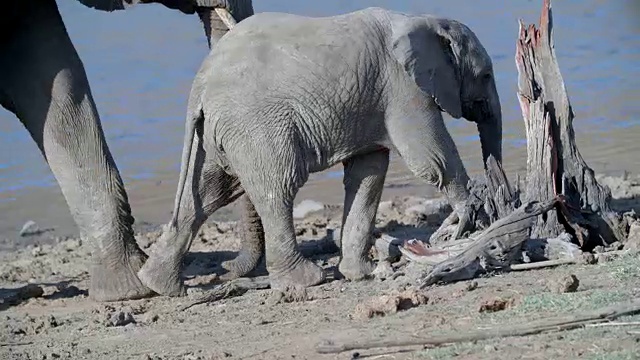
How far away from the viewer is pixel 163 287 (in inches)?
336

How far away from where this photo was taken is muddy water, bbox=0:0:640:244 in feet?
40.5

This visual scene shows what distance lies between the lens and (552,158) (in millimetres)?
8180

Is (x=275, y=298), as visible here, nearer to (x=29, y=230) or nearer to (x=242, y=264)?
(x=242, y=264)

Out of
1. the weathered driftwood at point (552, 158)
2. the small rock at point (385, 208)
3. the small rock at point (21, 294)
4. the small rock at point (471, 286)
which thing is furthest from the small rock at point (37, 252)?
the small rock at point (471, 286)

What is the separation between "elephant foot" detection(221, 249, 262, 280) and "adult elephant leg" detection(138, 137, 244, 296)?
53cm

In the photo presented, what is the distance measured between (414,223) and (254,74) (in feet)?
8.19

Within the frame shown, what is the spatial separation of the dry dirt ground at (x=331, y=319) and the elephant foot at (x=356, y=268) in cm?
21

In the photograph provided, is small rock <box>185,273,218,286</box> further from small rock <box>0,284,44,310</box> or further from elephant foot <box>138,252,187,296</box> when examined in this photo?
small rock <box>0,284,44,310</box>

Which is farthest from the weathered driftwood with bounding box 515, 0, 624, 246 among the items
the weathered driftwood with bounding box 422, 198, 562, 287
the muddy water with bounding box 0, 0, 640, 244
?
the muddy water with bounding box 0, 0, 640, 244

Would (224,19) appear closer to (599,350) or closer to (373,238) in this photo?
(373,238)

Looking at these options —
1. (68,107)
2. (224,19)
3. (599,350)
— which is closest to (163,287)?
(68,107)

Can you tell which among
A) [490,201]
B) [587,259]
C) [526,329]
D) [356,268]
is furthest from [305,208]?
[526,329]

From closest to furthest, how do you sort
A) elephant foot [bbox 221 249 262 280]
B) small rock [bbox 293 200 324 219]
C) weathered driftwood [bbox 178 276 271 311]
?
1. weathered driftwood [bbox 178 276 271 311]
2. elephant foot [bbox 221 249 262 280]
3. small rock [bbox 293 200 324 219]

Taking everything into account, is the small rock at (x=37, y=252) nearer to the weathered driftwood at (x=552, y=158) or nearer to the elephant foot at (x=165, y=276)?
the elephant foot at (x=165, y=276)
